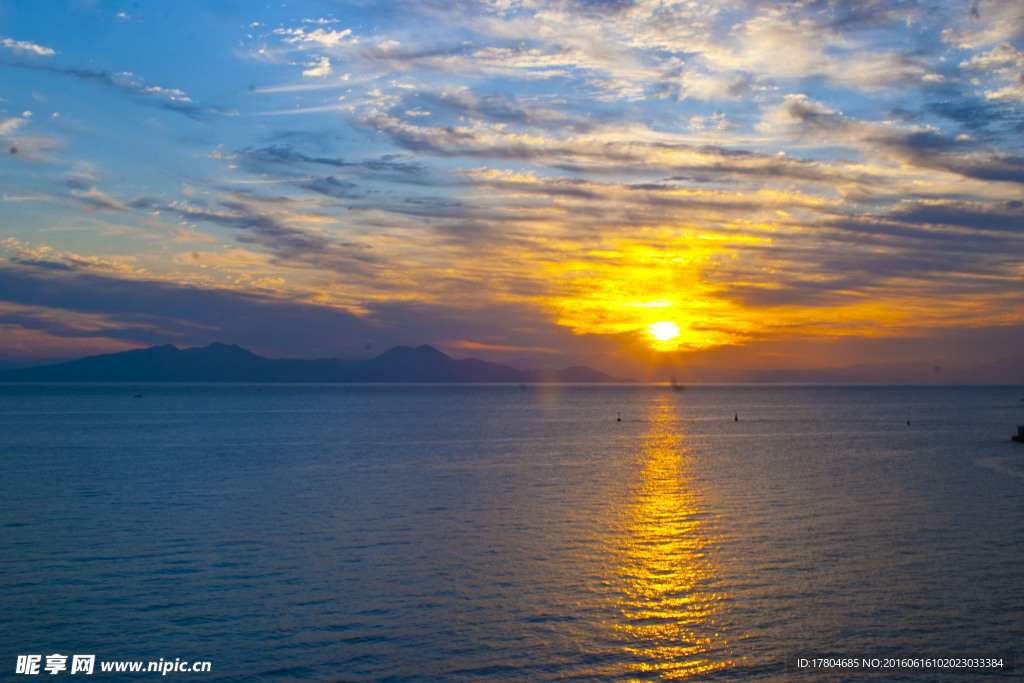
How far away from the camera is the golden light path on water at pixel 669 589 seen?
17.8 m

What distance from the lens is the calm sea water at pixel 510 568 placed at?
18.1m

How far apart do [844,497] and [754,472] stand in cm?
1237

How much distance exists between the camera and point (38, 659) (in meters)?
17.6

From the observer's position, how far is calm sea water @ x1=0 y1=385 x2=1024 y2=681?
18.1 meters

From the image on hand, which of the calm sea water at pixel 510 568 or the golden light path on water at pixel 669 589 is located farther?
the calm sea water at pixel 510 568

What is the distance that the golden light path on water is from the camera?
17766 mm

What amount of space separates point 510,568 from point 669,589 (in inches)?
216

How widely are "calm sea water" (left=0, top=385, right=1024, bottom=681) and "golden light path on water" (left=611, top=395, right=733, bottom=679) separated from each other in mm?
103

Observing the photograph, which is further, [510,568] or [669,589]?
[510,568]

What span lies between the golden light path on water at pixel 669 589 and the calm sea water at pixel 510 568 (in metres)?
0.10

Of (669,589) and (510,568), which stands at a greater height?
(510,568)

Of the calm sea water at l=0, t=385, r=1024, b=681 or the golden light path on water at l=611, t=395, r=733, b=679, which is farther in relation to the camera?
the calm sea water at l=0, t=385, r=1024, b=681

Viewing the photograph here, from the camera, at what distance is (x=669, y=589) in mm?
23141

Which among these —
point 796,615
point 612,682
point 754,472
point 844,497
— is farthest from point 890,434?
point 612,682
